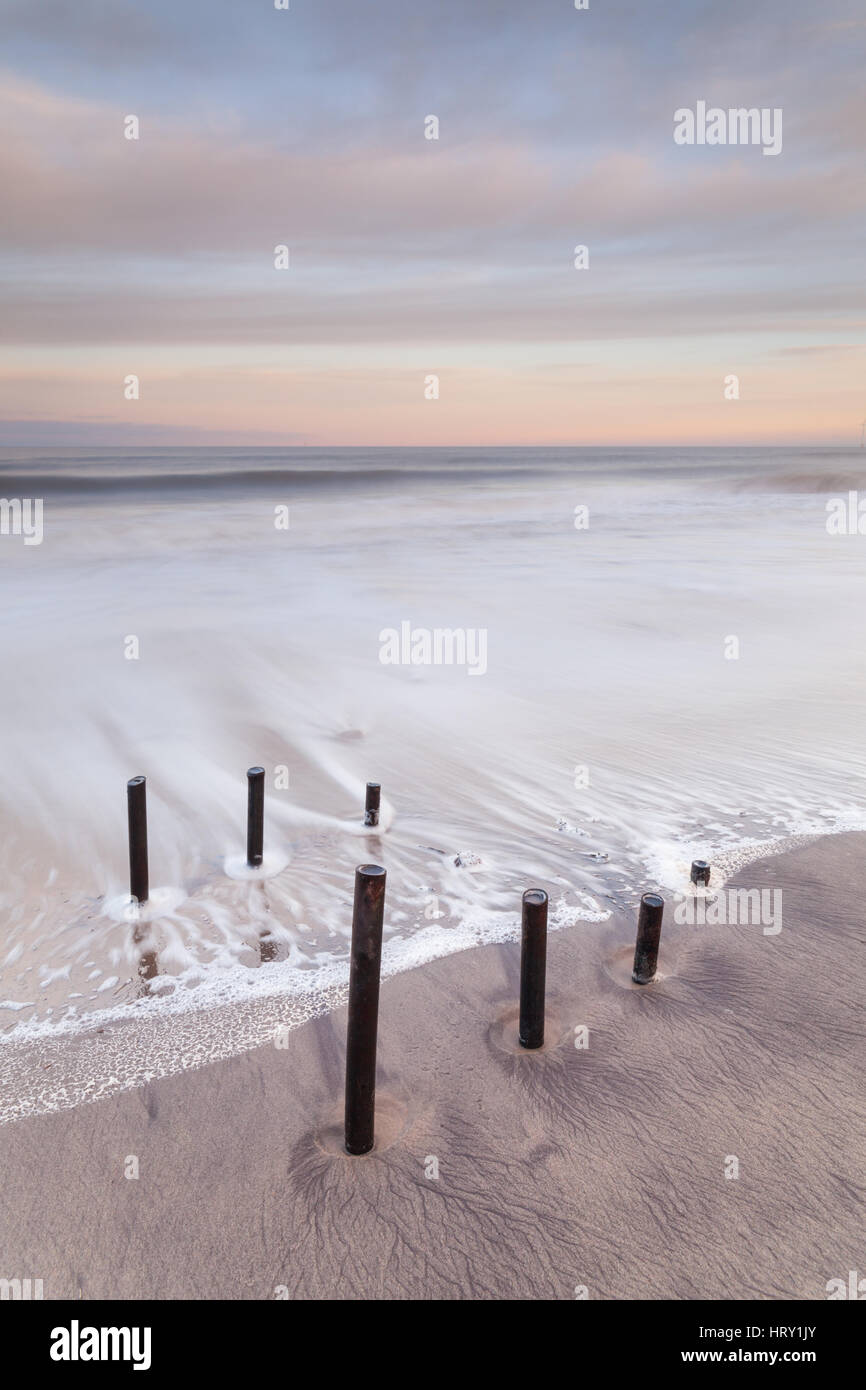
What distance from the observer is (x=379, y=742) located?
10336mm

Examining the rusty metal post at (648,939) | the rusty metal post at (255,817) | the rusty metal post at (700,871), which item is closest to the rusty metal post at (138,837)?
the rusty metal post at (255,817)

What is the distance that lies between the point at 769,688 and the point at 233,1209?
424 inches

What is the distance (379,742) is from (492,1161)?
644cm

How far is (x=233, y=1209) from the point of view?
3959 mm

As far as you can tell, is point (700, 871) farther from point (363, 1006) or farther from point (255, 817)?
point (255, 817)

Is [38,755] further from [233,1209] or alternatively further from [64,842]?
[233,1209]

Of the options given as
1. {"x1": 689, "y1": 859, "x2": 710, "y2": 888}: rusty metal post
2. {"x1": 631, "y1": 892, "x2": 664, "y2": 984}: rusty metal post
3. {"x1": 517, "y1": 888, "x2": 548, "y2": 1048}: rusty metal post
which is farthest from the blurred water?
{"x1": 517, "y1": 888, "x2": 548, "y2": 1048}: rusty metal post

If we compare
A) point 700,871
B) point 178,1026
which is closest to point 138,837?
point 178,1026

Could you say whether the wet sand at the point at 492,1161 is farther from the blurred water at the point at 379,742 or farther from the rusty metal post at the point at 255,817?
the rusty metal post at the point at 255,817

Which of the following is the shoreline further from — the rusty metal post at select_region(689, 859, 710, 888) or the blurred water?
the rusty metal post at select_region(689, 859, 710, 888)

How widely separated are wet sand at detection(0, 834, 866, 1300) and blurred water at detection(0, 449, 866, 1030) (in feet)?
3.60

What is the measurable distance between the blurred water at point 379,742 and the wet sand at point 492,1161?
1097mm

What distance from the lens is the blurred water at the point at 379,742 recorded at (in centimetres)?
659
